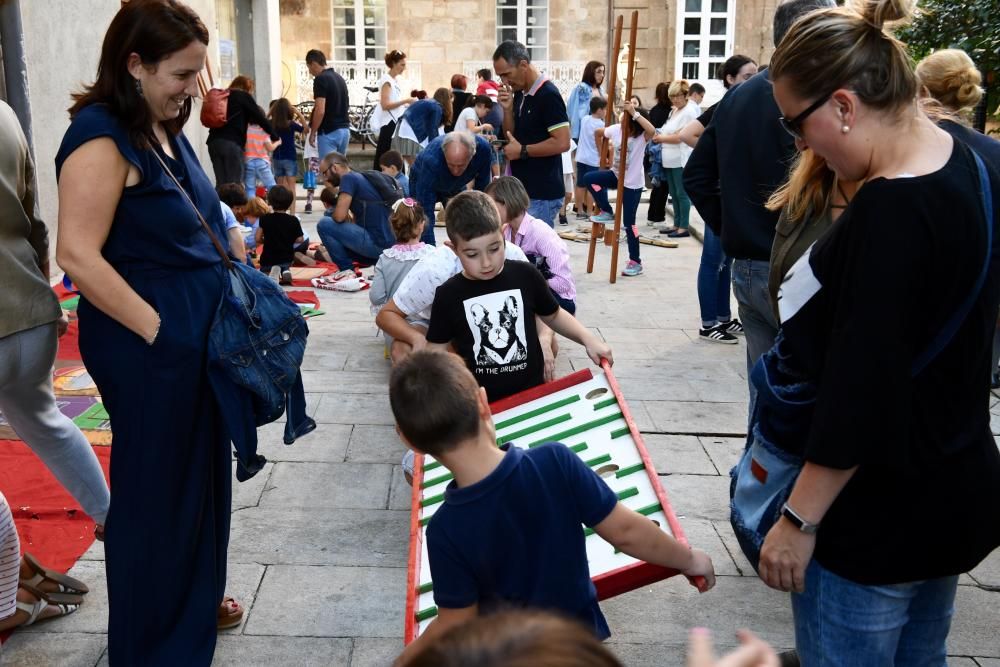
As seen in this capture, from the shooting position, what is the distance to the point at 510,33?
73.6ft

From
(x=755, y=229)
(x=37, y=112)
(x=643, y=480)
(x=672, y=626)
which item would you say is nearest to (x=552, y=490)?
(x=643, y=480)

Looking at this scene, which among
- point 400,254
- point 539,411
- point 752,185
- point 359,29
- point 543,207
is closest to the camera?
point 539,411

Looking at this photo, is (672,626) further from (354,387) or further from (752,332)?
(354,387)

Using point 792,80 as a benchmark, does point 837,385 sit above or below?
below

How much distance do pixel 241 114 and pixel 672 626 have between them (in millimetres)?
9172

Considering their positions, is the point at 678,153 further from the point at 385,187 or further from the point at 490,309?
the point at 490,309

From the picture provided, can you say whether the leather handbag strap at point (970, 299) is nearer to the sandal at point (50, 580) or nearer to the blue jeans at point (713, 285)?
the sandal at point (50, 580)

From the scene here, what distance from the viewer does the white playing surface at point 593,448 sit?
3.05 m

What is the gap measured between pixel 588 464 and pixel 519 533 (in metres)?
1.31

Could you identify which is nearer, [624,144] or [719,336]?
[719,336]

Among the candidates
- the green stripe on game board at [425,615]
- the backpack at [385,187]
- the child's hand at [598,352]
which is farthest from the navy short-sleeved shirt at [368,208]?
the green stripe on game board at [425,615]

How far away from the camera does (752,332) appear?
13.1 feet

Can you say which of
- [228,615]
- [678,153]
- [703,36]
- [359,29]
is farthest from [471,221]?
[703,36]

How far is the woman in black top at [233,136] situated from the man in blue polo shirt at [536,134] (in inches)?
167
